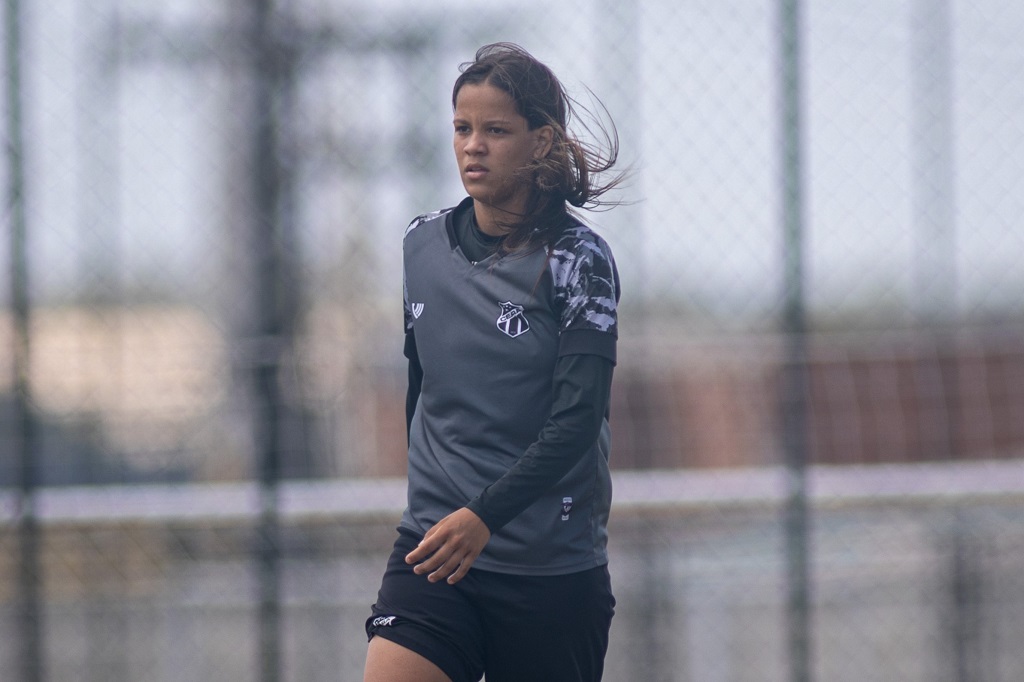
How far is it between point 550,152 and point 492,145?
12 centimetres

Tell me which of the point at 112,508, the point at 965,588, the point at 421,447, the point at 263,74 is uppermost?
the point at 263,74

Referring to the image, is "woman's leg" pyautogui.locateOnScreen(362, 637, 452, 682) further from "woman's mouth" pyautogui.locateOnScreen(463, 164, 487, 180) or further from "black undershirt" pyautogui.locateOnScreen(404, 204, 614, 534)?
"woman's mouth" pyautogui.locateOnScreen(463, 164, 487, 180)

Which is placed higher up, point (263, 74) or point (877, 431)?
point (263, 74)

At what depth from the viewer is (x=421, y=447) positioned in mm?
2145

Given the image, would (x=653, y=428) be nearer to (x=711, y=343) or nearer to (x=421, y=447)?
(x=711, y=343)

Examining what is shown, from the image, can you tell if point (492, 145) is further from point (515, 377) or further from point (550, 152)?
point (515, 377)

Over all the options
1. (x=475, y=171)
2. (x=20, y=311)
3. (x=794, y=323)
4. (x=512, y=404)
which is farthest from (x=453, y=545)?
(x=20, y=311)

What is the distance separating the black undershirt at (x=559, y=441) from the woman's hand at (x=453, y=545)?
0.02 m

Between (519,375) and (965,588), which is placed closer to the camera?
(519,375)

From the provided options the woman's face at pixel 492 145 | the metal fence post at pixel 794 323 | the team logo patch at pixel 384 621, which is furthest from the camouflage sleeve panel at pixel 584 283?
the metal fence post at pixel 794 323

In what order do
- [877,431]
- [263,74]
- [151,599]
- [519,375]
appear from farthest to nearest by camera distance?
[877,431] → [151,599] → [263,74] → [519,375]

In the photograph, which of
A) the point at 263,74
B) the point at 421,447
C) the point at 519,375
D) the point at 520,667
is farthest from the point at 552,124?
the point at 263,74

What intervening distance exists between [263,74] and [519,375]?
2.63 m

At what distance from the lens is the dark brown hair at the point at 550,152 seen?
81.7 inches
